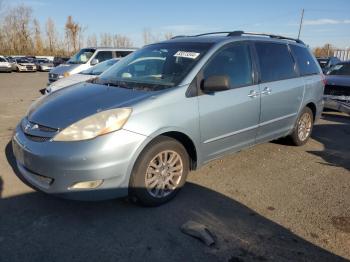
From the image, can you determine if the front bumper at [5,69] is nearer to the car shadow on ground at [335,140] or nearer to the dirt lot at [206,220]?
the dirt lot at [206,220]

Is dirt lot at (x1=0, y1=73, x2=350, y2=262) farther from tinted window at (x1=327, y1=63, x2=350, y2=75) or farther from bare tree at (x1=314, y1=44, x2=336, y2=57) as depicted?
bare tree at (x1=314, y1=44, x2=336, y2=57)

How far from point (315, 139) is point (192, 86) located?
3.98 m

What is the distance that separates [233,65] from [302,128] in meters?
2.36

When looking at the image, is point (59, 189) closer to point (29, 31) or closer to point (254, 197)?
point (254, 197)

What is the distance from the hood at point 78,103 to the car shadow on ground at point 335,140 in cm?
347

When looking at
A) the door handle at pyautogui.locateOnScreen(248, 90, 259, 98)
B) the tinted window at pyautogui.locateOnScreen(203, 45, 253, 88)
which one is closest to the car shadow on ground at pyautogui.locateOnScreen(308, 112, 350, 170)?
the door handle at pyautogui.locateOnScreen(248, 90, 259, 98)

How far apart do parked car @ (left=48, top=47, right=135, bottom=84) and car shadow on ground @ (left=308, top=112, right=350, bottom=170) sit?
832cm

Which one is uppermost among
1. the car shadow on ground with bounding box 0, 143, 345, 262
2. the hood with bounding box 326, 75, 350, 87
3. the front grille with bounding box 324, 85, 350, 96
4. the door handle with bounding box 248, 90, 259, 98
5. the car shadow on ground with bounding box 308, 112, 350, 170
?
the door handle with bounding box 248, 90, 259, 98

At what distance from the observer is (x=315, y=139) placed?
6668 millimetres

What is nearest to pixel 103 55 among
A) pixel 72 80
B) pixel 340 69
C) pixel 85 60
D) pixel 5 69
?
pixel 85 60

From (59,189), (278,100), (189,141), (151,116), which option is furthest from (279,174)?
(59,189)

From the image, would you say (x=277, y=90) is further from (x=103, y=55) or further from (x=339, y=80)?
(x=103, y=55)

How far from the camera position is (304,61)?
A: 576 cm

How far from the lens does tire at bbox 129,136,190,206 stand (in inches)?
131
